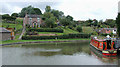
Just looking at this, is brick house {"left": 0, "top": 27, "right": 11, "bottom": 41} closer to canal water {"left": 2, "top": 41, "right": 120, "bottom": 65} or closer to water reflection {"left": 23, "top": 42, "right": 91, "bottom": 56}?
water reflection {"left": 23, "top": 42, "right": 91, "bottom": 56}

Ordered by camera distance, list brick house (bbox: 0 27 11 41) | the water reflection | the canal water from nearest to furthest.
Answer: the canal water
the water reflection
brick house (bbox: 0 27 11 41)

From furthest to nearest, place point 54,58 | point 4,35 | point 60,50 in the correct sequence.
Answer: point 4,35 < point 60,50 < point 54,58

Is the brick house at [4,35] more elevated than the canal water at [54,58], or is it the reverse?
the brick house at [4,35]

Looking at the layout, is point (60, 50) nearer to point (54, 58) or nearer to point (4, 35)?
point (54, 58)

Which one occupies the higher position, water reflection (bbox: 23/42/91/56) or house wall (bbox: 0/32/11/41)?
house wall (bbox: 0/32/11/41)

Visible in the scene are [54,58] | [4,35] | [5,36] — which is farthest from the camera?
[5,36]

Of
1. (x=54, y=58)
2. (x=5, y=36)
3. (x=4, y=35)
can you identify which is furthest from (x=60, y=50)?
(x=5, y=36)

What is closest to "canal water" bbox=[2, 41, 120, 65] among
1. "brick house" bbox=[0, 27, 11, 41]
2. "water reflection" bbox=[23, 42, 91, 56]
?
"water reflection" bbox=[23, 42, 91, 56]

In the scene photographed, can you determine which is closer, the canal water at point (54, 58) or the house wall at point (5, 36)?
the canal water at point (54, 58)

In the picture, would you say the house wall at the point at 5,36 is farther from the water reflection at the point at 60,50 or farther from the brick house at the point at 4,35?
the water reflection at the point at 60,50

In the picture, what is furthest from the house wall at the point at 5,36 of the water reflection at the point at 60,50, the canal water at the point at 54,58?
the canal water at the point at 54,58

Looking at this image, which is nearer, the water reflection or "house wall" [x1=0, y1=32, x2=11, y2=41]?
the water reflection

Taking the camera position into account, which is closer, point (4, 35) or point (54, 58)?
point (54, 58)

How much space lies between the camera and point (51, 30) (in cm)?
4962
